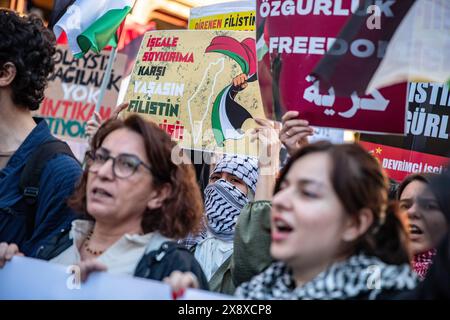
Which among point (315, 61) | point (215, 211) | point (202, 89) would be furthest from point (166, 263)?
point (202, 89)

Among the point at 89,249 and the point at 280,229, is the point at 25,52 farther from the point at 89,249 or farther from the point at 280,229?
the point at 280,229

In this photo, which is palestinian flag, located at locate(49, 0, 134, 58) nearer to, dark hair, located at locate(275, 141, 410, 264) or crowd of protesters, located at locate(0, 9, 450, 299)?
crowd of protesters, located at locate(0, 9, 450, 299)

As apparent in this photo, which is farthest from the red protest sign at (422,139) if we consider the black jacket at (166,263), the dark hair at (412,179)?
the black jacket at (166,263)

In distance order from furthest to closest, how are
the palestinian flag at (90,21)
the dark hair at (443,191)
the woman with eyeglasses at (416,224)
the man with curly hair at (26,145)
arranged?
the palestinian flag at (90,21)
the woman with eyeglasses at (416,224)
the man with curly hair at (26,145)
the dark hair at (443,191)

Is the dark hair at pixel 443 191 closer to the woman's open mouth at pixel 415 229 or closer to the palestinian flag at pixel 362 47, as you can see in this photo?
the palestinian flag at pixel 362 47

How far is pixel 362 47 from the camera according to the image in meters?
2.55

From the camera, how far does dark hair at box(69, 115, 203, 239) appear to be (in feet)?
8.64

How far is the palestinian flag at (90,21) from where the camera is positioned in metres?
4.10

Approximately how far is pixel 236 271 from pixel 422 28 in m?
1.13

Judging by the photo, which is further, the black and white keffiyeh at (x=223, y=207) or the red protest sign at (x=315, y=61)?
the black and white keffiyeh at (x=223, y=207)

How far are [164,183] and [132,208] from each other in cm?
16

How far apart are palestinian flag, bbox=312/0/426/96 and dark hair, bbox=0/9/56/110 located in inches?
53.3

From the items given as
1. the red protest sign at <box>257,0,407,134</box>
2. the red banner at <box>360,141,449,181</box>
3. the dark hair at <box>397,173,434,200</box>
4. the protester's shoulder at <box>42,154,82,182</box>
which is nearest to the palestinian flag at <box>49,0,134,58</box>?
the protester's shoulder at <box>42,154,82,182</box>

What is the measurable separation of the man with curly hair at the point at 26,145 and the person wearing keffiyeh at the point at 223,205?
3.02ft
